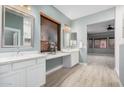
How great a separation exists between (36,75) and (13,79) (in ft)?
2.23

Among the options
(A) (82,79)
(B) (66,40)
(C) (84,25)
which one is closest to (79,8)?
(C) (84,25)

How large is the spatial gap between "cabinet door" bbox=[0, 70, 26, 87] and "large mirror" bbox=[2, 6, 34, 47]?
744 millimetres

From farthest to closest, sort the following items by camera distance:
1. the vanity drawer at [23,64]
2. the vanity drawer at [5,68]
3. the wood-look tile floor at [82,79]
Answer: the wood-look tile floor at [82,79], the vanity drawer at [23,64], the vanity drawer at [5,68]

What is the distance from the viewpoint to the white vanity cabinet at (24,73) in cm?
173

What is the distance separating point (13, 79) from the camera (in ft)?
6.11

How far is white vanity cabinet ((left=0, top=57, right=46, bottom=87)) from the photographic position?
5.69ft

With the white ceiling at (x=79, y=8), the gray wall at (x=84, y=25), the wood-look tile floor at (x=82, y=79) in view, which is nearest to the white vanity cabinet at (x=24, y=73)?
the wood-look tile floor at (x=82, y=79)

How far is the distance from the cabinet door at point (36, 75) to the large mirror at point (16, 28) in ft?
2.43

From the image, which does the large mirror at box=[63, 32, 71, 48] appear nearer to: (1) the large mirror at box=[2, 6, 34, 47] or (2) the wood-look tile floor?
(2) the wood-look tile floor

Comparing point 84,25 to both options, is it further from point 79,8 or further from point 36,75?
point 36,75

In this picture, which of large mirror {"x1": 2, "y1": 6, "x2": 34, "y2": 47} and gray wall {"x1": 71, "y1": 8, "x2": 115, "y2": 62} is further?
gray wall {"x1": 71, "y1": 8, "x2": 115, "y2": 62}

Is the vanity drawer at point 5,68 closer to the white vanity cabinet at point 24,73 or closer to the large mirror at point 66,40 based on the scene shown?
the white vanity cabinet at point 24,73

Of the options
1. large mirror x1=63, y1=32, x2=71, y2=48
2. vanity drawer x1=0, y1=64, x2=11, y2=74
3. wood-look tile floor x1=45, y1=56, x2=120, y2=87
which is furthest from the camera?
large mirror x1=63, y1=32, x2=71, y2=48

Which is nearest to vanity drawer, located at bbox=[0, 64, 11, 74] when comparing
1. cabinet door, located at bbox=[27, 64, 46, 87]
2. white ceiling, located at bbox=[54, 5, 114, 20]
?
cabinet door, located at bbox=[27, 64, 46, 87]
